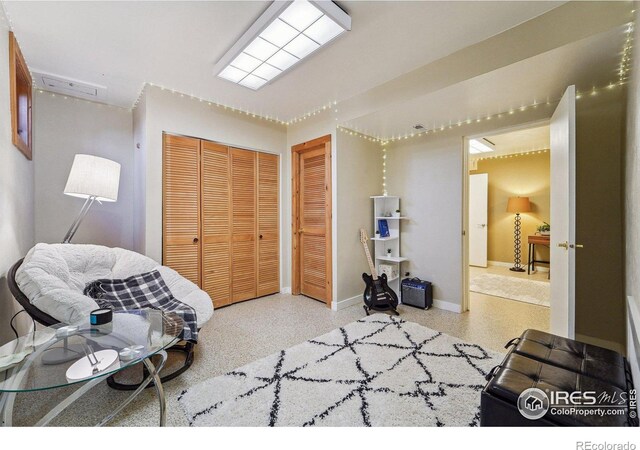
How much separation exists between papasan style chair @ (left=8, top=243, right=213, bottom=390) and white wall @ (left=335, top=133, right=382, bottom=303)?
1.67 metres

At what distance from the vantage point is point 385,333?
2568mm

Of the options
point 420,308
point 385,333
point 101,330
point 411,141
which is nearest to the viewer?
point 101,330

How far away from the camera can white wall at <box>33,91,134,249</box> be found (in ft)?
9.46

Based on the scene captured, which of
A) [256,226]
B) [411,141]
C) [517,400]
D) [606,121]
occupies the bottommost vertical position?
[517,400]

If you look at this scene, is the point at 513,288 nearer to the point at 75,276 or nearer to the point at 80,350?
the point at 80,350

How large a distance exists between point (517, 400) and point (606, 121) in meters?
2.41

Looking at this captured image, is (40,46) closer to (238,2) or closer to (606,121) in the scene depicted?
(238,2)

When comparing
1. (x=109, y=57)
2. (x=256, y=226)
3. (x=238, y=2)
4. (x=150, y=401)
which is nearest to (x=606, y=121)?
(x=238, y=2)

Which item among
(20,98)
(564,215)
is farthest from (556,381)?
(20,98)

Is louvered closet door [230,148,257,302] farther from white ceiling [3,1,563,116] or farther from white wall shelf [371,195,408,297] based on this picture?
white wall shelf [371,195,408,297]

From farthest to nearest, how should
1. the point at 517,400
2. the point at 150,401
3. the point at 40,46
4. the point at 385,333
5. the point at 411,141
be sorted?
the point at 411,141, the point at 385,333, the point at 40,46, the point at 150,401, the point at 517,400

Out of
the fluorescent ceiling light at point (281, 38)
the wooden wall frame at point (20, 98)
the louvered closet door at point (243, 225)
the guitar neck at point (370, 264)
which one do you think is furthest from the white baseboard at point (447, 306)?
the wooden wall frame at point (20, 98)

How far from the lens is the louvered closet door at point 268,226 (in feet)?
12.3

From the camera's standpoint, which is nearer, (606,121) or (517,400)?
(517,400)
